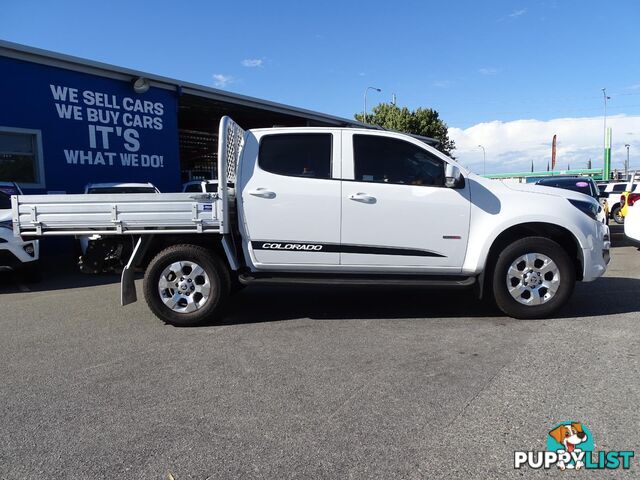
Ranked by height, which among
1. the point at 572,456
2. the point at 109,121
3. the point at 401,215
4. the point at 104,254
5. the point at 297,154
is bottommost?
the point at 572,456

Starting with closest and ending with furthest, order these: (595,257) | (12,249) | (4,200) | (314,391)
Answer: (314,391) → (595,257) → (12,249) → (4,200)

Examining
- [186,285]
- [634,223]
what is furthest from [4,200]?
[634,223]

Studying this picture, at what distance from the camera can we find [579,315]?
561cm

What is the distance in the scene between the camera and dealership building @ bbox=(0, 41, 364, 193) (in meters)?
11.7

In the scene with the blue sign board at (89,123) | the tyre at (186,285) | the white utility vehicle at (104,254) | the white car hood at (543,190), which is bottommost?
the tyre at (186,285)

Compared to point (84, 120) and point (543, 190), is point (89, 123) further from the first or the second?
point (543, 190)

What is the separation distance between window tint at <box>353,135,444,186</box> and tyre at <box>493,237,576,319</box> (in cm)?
112

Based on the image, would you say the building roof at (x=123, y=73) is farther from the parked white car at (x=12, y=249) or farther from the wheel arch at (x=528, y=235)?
the wheel arch at (x=528, y=235)

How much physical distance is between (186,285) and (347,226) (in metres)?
1.85

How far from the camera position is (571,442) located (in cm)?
291

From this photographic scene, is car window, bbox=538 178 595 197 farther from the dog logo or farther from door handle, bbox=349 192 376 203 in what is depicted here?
the dog logo

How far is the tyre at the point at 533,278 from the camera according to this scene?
207 inches

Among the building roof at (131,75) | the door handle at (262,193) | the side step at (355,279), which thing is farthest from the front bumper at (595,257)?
the building roof at (131,75)

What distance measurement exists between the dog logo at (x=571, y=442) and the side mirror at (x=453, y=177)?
9.05 feet
